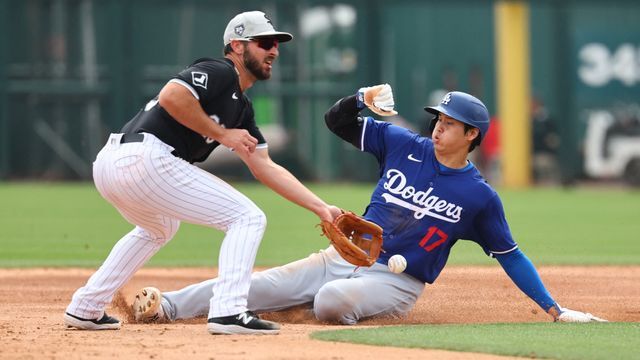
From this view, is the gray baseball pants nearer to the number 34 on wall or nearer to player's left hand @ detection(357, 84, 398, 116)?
player's left hand @ detection(357, 84, 398, 116)

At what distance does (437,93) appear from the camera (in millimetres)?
24000

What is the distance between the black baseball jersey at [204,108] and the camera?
5449 mm

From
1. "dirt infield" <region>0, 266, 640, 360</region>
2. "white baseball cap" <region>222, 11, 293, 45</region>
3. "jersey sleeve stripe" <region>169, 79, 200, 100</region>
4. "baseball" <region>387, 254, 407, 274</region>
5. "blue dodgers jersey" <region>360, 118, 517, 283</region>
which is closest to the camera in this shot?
"dirt infield" <region>0, 266, 640, 360</region>

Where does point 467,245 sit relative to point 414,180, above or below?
below

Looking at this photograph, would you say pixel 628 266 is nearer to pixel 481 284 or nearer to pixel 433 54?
pixel 481 284

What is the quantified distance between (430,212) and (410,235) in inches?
6.2

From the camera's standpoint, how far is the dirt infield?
505cm

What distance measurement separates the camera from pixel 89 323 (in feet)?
19.4

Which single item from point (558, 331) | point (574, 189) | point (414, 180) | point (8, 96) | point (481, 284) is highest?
point (414, 180)

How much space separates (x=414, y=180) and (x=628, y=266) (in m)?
3.98

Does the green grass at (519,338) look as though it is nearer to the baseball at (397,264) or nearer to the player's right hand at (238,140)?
the baseball at (397,264)

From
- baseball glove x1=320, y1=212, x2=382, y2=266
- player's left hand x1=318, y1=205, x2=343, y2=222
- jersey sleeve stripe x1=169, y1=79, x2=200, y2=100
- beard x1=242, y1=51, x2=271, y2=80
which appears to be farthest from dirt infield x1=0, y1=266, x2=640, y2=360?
beard x1=242, y1=51, x2=271, y2=80

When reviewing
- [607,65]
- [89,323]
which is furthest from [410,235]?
[607,65]

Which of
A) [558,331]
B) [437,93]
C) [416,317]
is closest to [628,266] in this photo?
[416,317]
